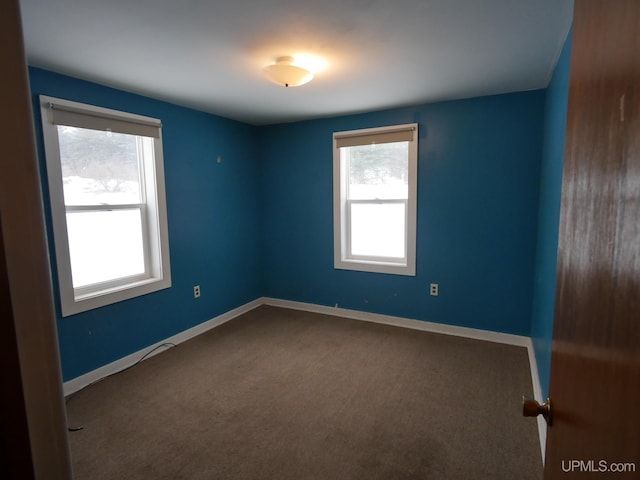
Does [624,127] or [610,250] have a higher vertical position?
[624,127]

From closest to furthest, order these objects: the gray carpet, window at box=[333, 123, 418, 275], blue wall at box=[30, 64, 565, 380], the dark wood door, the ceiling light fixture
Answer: the dark wood door, the gray carpet, the ceiling light fixture, blue wall at box=[30, 64, 565, 380], window at box=[333, 123, 418, 275]

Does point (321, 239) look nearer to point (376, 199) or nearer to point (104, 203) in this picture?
point (376, 199)

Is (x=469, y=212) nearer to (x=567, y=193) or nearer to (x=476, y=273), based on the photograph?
(x=476, y=273)

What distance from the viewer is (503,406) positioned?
2309 millimetres

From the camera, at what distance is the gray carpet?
1.83 meters

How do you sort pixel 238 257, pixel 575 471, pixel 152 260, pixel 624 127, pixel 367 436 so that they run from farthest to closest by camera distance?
pixel 238 257 → pixel 152 260 → pixel 367 436 → pixel 575 471 → pixel 624 127

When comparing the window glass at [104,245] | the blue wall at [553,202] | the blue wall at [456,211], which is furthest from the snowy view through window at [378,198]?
the window glass at [104,245]

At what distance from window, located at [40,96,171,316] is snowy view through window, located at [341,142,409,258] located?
2060mm

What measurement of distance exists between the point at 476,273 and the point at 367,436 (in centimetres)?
202

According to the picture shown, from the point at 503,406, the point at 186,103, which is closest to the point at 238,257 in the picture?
the point at 186,103

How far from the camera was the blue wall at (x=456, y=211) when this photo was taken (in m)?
3.09

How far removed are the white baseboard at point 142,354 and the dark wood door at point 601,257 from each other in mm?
2492

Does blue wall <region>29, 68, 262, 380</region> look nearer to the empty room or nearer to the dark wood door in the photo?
the empty room

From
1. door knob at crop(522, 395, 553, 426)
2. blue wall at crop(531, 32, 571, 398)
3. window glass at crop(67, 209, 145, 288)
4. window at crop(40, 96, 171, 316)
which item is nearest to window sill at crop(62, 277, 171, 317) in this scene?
window at crop(40, 96, 171, 316)
